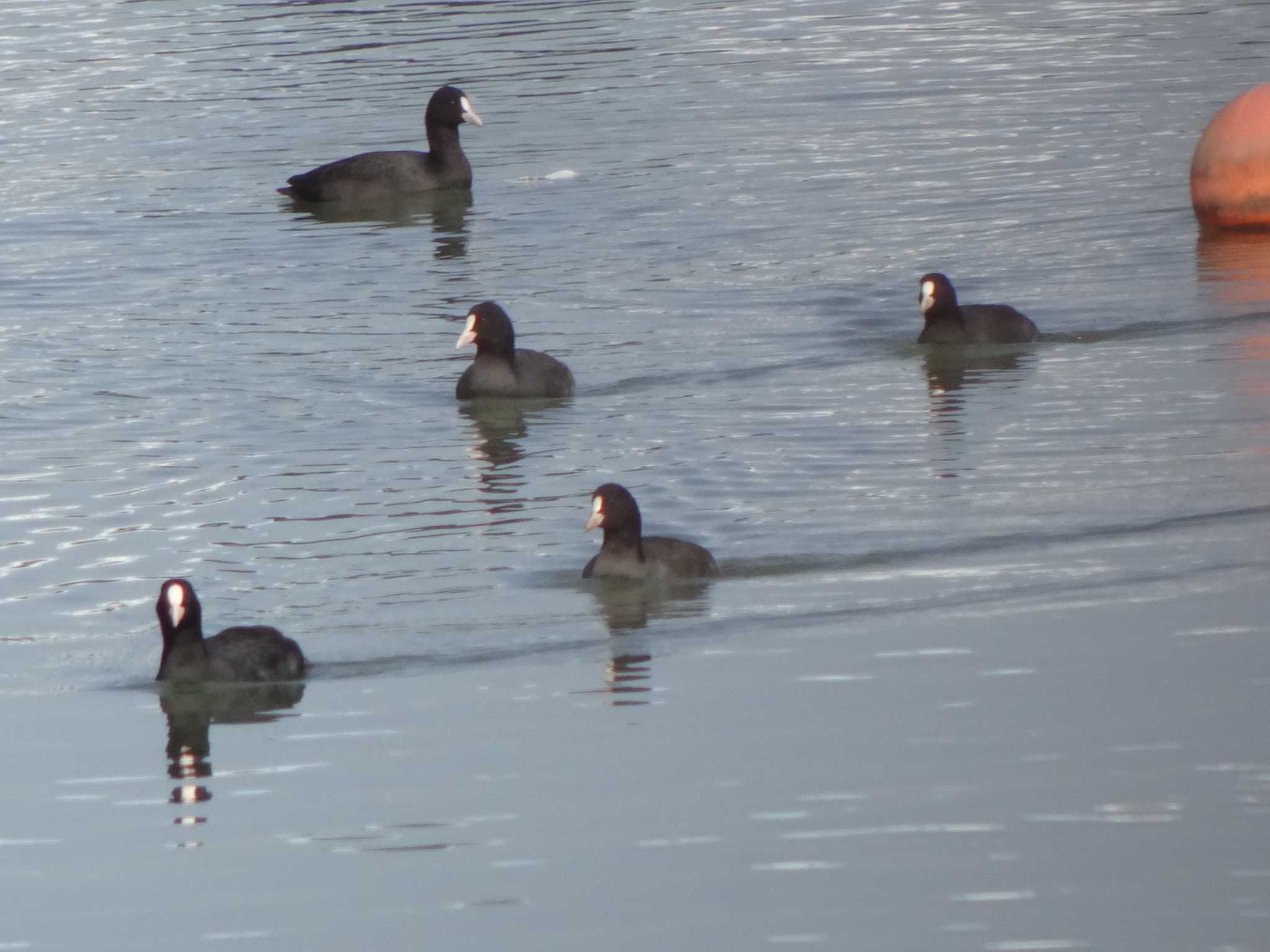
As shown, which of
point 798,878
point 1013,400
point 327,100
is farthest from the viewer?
point 327,100

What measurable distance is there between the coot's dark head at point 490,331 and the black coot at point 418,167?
1094cm

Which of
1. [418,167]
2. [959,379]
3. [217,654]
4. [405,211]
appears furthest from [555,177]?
[217,654]

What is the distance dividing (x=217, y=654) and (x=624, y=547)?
2.47 m

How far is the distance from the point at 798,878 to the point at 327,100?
98.8ft

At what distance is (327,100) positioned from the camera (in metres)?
37.5

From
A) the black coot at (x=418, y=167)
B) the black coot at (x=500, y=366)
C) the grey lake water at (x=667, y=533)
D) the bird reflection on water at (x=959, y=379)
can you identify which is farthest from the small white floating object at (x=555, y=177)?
the black coot at (x=500, y=366)

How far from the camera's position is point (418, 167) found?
29.8 m

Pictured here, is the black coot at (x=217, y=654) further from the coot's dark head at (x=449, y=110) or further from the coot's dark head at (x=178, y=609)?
the coot's dark head at (x=449, y=110)

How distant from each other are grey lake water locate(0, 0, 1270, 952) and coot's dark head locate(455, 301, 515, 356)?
0.47 meters

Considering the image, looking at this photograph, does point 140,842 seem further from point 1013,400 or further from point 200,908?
point 1013,400

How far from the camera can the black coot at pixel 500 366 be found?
60.6 ft

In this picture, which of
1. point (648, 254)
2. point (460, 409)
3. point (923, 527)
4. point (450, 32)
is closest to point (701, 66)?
point (450, 32)

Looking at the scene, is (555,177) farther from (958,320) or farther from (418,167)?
(958,320)

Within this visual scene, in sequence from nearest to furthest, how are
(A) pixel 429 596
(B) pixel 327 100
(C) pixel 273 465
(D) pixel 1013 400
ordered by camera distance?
1. (A) pixel 429 596
2. (C) pixel 273 465
3. (D) pixel 1013 400
4. (B) pixel 327 100
